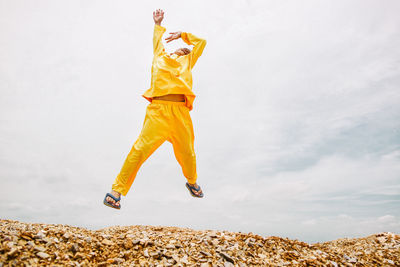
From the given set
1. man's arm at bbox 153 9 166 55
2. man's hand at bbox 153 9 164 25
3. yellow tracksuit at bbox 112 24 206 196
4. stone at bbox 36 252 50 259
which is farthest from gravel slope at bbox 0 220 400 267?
man's hand at bbox 153 9 164 25

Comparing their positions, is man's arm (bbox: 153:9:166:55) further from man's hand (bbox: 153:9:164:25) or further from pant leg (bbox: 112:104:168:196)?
pant leg (bbox: 112:104:168:196)

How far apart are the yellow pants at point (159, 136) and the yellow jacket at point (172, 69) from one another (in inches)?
9.5

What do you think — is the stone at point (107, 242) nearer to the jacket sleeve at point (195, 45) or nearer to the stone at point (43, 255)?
the stone at point (43, 255)

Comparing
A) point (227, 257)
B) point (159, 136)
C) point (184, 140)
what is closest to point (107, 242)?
point (227, 257)

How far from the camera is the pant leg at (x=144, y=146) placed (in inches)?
207

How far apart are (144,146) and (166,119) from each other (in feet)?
2.27

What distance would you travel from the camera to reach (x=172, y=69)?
18.3 feet

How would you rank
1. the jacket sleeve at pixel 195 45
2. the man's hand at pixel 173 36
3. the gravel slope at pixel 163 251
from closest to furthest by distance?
the gravel slope at pixel 163 251
the jacket sleeve at pixel 195 45
the man's hand at pixel 173 36

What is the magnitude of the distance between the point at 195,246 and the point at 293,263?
1468mm

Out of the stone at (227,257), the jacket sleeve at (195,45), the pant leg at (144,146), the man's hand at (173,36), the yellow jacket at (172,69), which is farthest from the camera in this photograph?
the man's hand at (173,36)

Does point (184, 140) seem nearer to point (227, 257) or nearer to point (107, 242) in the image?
point (107, 242)

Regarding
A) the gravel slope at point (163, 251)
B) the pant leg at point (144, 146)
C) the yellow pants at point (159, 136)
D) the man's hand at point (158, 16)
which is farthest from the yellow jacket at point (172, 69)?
the gravel slope at point (163, 251)

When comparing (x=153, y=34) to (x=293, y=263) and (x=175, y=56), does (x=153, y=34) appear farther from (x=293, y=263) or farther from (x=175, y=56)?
(x=293, y=263)

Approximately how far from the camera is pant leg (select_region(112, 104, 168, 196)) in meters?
5.25
